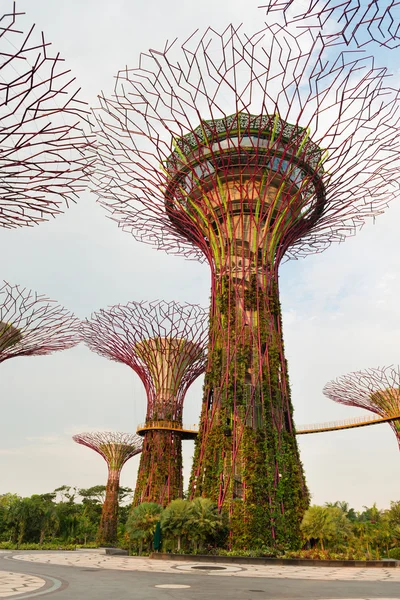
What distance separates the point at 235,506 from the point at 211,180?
1207 cm

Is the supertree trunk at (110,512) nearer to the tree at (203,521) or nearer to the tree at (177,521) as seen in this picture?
the tree at (177,521)

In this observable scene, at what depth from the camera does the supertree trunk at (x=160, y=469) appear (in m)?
28.2

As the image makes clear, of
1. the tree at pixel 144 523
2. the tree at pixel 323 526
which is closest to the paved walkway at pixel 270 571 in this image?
the tree at pixel 323 526

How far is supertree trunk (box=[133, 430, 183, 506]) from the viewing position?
28156mm

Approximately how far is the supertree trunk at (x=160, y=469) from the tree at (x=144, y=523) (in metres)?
8.22

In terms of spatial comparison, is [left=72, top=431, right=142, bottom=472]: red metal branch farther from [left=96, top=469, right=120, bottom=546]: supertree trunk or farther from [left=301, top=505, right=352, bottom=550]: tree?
[left=301, top=505, right=352, bottom=550]: tree

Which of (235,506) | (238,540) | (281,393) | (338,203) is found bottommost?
(238,540)

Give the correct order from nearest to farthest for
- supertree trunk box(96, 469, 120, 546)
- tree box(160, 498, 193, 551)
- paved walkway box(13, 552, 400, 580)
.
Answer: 1. paved walkway box(13, 552, 400, 580)
2. tree box(160, 498, 193, 551)
3. supertree trunk box(96, 469, 120, 546)

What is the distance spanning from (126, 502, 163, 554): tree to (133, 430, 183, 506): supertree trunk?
8.22 m

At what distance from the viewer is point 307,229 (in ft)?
73.0

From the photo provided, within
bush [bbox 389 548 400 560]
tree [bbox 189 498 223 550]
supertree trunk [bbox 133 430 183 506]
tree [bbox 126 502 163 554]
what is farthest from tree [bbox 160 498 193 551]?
supertree trunk [bbox 133 430 183 506]

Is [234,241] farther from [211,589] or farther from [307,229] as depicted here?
[211,589]

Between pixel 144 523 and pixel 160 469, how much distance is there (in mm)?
9583

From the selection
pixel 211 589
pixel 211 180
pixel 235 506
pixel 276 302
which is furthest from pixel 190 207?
pixel 211 589
